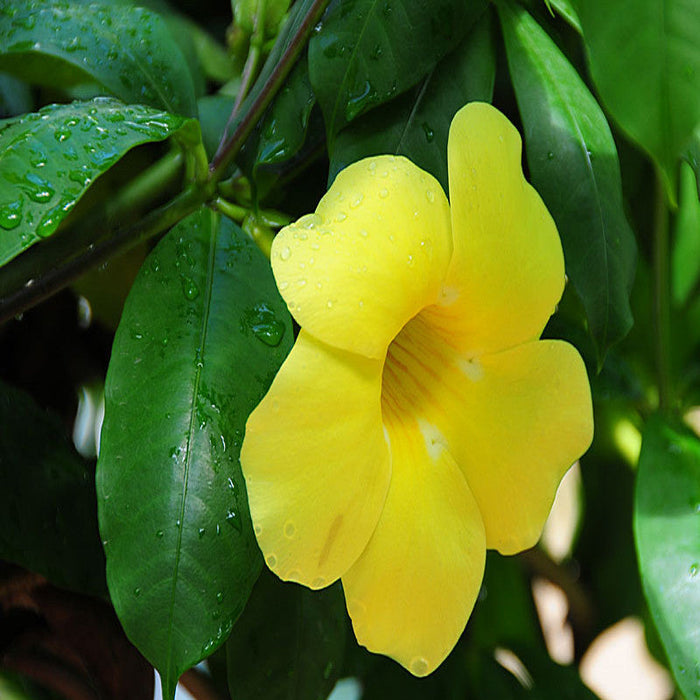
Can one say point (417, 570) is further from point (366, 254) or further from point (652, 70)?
point (652, 70)

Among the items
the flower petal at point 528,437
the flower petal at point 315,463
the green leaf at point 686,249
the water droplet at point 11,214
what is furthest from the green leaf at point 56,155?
the green leaf at point 686,249

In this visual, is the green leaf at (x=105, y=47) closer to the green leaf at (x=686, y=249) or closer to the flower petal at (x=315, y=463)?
the flower petal at (x=315, y=463)

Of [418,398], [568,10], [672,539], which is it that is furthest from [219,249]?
[672,539]

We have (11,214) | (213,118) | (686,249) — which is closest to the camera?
(11,214)

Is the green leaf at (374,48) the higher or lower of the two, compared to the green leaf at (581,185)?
higher

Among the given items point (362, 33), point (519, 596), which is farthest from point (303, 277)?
point (519, 596)

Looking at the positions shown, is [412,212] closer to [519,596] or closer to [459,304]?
[459,304]

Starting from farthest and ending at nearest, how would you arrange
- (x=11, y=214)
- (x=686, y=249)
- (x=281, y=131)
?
(x=686, y=249), (x=281, y=131), (x=11, y=214)
